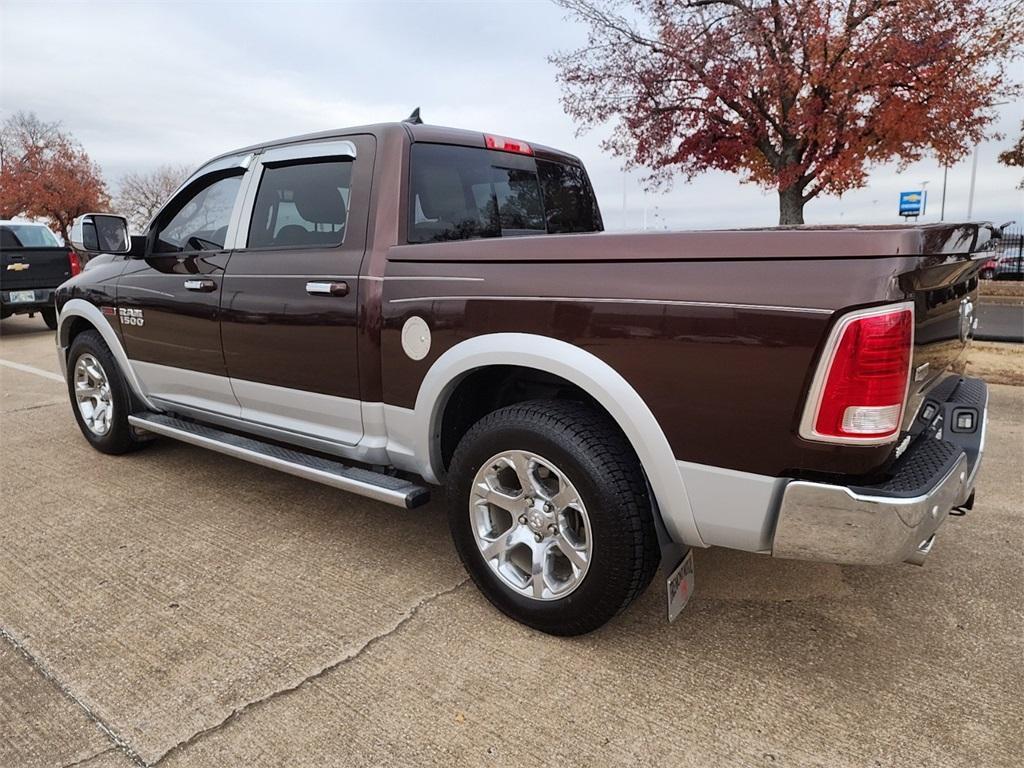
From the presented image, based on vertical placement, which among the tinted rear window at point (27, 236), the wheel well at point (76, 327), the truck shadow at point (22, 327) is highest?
the tinted rear window at point (27, 236)

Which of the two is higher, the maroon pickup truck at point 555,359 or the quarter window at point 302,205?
the quarter window at point 302,205

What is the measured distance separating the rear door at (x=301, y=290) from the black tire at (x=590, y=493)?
831 millimetres

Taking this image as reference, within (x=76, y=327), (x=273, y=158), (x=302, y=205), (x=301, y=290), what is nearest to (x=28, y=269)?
(x=76, y=327)

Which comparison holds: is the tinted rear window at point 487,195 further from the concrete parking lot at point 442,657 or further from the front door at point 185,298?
the concrete parking lot at point 442,657

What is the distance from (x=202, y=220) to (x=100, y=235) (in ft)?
2.44

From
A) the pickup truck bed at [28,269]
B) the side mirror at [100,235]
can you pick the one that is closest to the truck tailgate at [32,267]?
the pickup truck bed at [28,269]

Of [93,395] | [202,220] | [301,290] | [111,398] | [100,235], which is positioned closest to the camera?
[301,290]

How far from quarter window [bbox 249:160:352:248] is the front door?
0.23m

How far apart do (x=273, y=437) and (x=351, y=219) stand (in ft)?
3.82

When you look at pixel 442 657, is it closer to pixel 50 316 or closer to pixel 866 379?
pixel 866 379

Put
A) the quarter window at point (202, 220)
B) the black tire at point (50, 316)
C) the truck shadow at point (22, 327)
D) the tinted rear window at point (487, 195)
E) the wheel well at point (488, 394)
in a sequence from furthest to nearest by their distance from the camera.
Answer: the truck shadow at point (22, 327) → the black tire at point (50, 316) → the quarter window at point (202, 220) → the tinted rear window at point (487, 195) → the wheel well at point (488, 394)

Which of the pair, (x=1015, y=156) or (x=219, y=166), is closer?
(x=219, y=166)

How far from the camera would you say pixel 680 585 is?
A: 2369 millimetres

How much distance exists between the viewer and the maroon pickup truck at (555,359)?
1896mm
